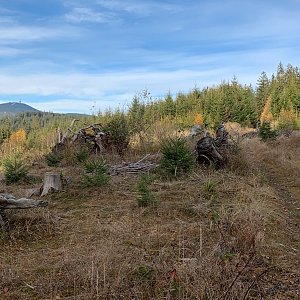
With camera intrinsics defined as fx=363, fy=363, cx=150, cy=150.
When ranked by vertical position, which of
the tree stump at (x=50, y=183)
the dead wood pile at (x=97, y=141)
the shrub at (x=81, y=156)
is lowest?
the tree stump at (x=50, y=183)

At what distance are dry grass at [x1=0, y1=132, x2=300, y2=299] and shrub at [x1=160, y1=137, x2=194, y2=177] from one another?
4.88 feet

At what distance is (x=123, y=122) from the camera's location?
45.9 feet

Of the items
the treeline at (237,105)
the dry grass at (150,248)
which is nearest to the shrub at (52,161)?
the dry grass at (150,248)

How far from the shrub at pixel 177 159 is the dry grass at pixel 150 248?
4.88 ft

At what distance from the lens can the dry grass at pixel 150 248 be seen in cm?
314

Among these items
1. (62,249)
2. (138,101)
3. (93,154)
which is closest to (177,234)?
(62,249)

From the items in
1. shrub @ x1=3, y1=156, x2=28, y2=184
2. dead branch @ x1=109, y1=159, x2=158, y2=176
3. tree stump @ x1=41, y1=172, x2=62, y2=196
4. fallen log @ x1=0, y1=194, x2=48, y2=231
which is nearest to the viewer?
fallen log @ x1=0, y1=194, x2=48, y2=231

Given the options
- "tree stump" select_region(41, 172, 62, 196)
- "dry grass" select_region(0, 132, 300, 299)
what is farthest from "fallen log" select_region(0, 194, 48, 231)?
"tree stump" select_region(41, 172, 62, 196)

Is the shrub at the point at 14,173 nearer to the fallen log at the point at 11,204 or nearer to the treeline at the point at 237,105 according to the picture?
the fallen log at the point at 11,204

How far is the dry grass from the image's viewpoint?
10.3 feet

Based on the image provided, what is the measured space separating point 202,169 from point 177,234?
5172 mm

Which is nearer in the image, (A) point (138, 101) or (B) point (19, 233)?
(B) point (19, 233)

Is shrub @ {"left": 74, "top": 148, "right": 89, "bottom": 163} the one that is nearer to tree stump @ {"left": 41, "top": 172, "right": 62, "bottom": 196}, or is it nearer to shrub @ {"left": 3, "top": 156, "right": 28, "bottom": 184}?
shrub @ {"left": 3, "top": 156, "right": 28, "bottom": 184}

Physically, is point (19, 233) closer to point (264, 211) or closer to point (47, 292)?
point (47, 292)
